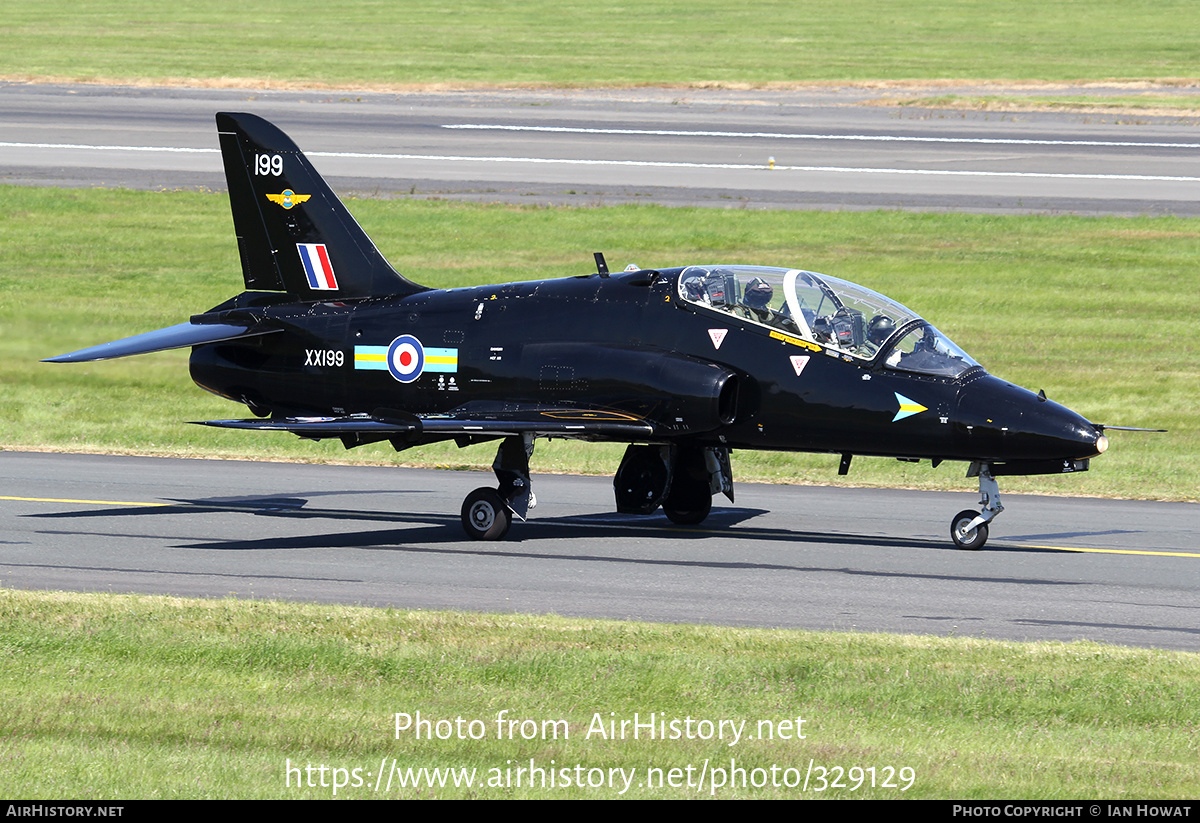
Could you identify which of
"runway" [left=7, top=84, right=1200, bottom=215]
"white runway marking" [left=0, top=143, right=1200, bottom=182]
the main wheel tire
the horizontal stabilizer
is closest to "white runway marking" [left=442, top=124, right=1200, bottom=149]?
"runway" [left=7, top=84, right=1200, bottom=215]

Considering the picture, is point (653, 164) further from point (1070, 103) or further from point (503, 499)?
point (503, 499)

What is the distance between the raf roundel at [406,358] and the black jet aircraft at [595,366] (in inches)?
0.9

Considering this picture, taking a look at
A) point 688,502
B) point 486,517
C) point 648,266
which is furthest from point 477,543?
point 648,266

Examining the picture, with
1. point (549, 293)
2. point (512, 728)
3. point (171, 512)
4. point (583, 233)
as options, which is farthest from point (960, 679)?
point (583, 233)

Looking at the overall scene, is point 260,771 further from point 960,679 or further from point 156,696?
point 960,679

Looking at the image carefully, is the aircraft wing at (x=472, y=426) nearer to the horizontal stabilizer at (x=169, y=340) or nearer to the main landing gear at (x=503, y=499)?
the main landing gear at (x=503, y=499)

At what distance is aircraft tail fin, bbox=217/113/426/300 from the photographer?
18.8 metres

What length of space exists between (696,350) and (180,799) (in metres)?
9.25

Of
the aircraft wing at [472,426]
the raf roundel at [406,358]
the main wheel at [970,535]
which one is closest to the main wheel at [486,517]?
the aircraft wing at [472,426]

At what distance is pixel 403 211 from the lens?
123 ft

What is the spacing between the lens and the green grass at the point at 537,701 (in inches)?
344

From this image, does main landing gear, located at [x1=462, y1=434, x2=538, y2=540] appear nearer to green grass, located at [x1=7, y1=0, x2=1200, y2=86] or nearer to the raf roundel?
the raf roundel

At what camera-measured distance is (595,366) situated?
16797 millimetres

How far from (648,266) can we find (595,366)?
15997 millimetres
